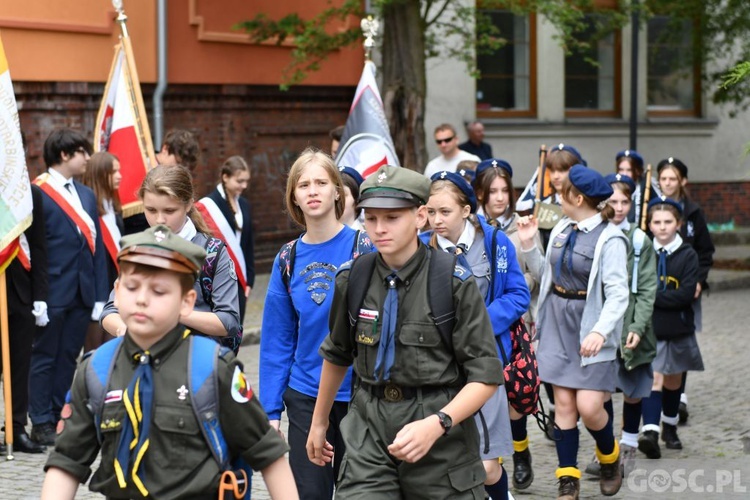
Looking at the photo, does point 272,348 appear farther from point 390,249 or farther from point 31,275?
point 31,275

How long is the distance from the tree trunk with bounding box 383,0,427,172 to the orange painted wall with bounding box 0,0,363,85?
9.31ft

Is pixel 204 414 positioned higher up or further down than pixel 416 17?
further down

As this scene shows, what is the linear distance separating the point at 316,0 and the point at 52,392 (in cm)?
1097

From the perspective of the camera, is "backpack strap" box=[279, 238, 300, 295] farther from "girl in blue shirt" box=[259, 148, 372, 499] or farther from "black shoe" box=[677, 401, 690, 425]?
"black shoe" box=[677, 401, 690, 425]

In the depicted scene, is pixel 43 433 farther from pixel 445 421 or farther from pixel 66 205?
pixel 445 421

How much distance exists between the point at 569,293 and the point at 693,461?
183 centimetres

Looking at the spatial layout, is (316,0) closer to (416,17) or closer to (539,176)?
(416,17)

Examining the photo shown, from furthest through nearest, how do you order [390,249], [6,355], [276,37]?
[276,37] < [6,355] < [390,249]

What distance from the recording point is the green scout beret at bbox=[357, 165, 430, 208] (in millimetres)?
4691

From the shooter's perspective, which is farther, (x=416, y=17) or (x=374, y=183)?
(x=416, y=17)

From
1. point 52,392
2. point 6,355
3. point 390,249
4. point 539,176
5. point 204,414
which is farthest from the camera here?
point 539,176

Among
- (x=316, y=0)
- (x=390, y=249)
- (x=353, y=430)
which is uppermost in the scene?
(x=316, y=0)

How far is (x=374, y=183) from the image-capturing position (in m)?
4.75

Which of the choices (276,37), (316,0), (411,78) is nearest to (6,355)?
(411,78)
